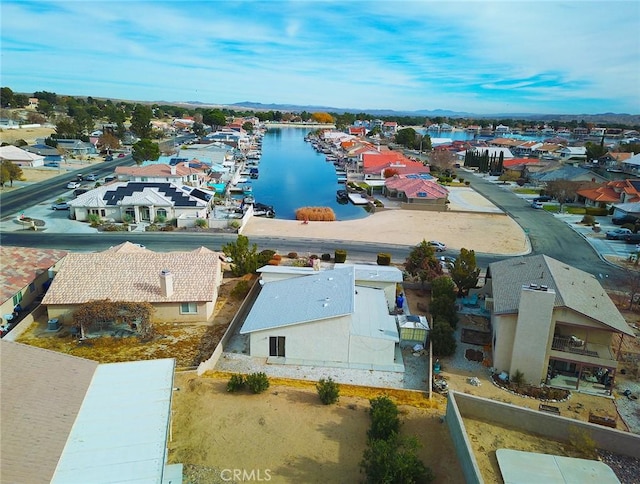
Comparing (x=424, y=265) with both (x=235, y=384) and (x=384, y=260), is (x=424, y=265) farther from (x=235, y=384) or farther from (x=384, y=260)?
(x=235, y=384)

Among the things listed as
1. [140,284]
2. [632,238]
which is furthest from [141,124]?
[632,238]

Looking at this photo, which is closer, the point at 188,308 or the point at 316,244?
the point at 188,308

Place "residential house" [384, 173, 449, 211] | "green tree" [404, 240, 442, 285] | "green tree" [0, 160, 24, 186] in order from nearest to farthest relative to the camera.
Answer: "green tree" [404, 240, 442, 285]
"residential house" [384, 173, 449, 211]
"green tree" [0, 160, 24, 186]

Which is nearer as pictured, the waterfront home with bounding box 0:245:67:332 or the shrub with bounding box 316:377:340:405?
the shrub with bounding box 316:377:340:405

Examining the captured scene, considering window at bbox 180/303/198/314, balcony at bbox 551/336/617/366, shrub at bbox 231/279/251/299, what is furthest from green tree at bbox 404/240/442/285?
window at bbox 180/303/198/314

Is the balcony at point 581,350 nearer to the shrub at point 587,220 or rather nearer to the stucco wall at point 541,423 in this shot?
the stucco wall at point 541,423

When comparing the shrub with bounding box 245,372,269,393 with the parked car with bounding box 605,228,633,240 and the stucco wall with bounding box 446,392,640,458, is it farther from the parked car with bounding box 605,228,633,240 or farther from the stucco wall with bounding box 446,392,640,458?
the parked car with bounding box 605,228,633,240

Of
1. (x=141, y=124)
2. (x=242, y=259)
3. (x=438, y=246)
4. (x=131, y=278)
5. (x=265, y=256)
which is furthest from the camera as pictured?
(x=141, y=124)
